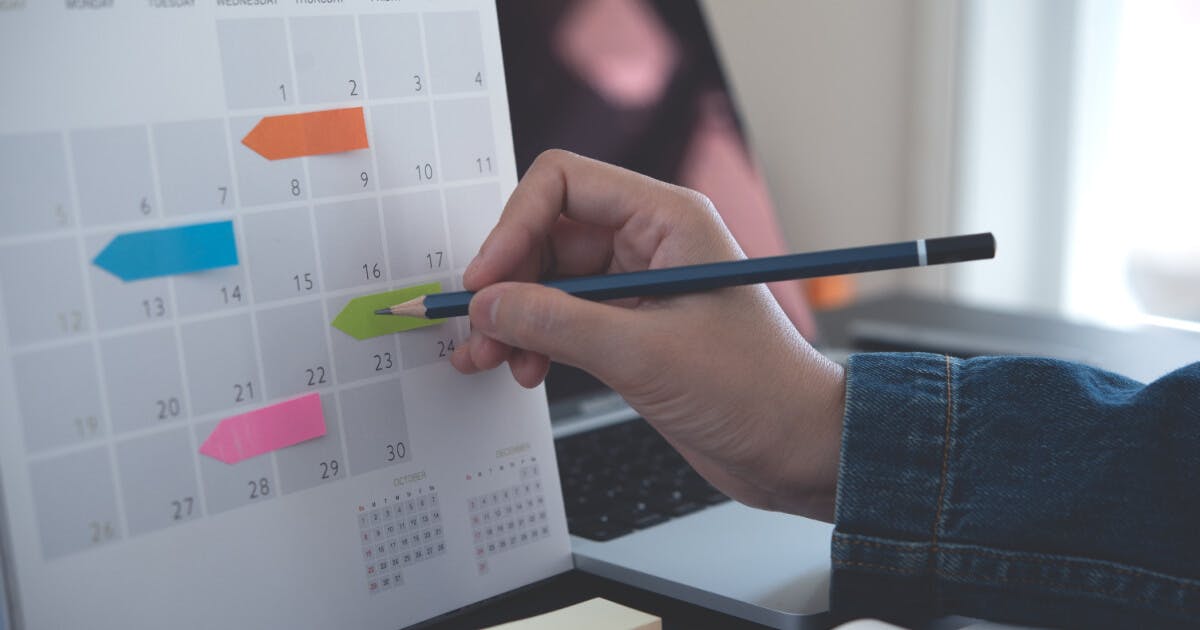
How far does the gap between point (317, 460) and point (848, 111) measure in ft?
3.83

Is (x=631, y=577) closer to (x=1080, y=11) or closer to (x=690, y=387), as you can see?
→ (x=690, y=387)

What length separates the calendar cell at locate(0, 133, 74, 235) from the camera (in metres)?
0.39

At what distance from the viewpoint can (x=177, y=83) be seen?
424mm

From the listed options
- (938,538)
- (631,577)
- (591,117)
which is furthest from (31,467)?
(591,117)

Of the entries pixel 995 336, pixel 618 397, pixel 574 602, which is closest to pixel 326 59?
pixel 574 602

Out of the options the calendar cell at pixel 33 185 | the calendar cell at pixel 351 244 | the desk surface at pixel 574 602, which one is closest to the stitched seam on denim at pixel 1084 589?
the desk surface at pixel 574 602

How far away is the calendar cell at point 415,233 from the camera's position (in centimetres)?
48

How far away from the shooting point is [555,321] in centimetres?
44

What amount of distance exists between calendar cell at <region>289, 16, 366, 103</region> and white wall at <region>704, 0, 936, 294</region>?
847 mm

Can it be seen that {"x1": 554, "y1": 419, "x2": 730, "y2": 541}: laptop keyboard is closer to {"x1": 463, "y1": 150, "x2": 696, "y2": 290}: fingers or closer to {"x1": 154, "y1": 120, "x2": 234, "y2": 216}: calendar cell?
{"x1": 463, "y1": 150, "x2": 696, "y2": 290}: fingers

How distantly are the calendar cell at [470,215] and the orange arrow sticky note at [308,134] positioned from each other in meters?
0.06

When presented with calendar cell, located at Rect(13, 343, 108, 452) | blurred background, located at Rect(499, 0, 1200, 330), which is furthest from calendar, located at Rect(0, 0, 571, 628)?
blurred background, located at Rect(499, 0, 1200, 330)

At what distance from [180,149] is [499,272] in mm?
154

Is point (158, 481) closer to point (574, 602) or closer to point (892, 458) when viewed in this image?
point (574, 602)
